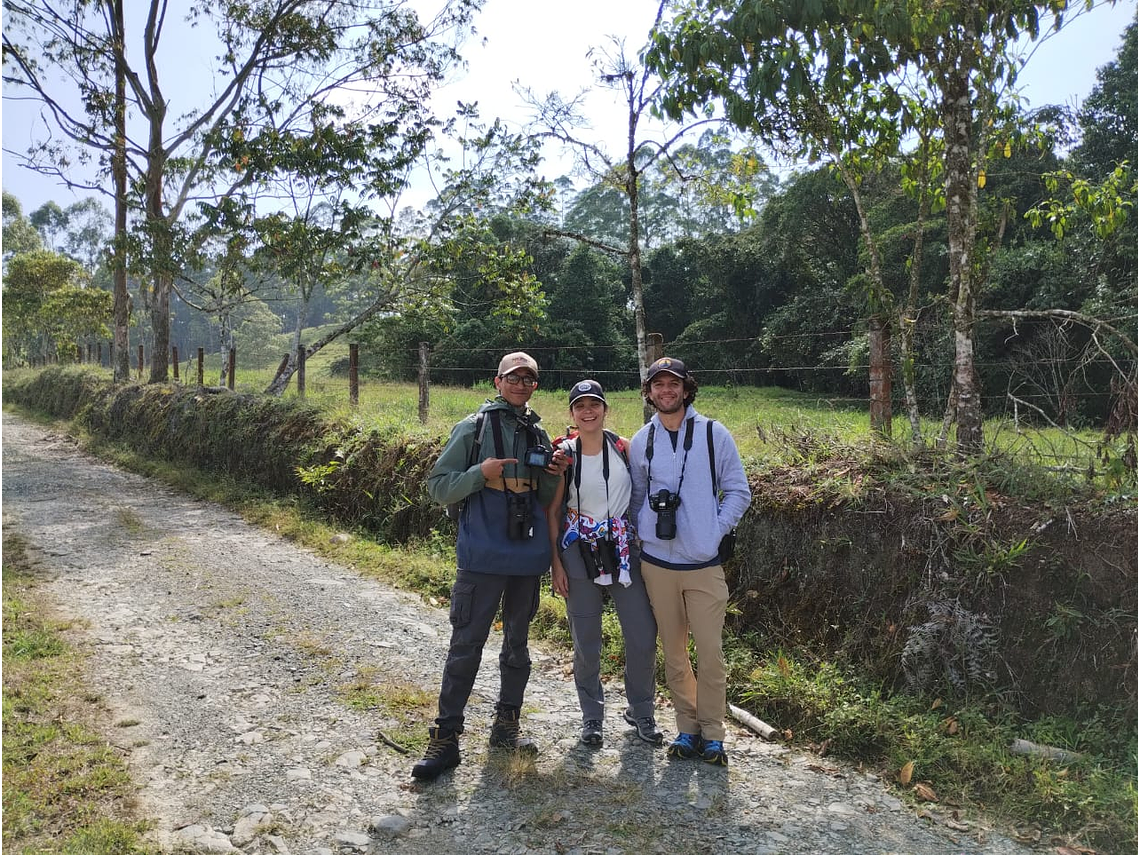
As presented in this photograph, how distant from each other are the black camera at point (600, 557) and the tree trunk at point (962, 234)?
230cm

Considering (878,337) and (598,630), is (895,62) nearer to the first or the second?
(878,337)

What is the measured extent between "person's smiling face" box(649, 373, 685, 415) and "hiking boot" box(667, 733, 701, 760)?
1.58 metres

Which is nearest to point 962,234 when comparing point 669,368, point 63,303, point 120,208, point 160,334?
point 669,368

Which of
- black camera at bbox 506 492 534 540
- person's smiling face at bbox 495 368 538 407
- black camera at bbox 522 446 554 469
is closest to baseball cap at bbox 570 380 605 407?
person's smiling face at bbox 495 368 538 407

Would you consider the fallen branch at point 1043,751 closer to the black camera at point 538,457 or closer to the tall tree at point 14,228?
the black camera at point 538,457

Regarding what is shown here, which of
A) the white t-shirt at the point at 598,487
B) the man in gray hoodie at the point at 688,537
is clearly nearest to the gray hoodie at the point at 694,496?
the man in gray hoodie at the point at 688,537

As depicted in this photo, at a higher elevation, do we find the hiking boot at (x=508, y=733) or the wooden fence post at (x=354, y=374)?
A: the wooden fence post at (x=354, y=374)

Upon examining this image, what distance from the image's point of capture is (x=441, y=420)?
8.90 m

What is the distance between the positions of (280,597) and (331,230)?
25.8 ft

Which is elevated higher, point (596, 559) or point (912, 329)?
point (912, 329)

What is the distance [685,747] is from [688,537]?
3.34 feet

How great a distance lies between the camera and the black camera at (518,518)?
3.61 meters

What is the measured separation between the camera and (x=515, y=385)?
3.78 metres

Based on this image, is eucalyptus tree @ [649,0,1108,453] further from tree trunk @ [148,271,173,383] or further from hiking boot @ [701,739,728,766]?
tree trunk @ [148,271,173,383]
